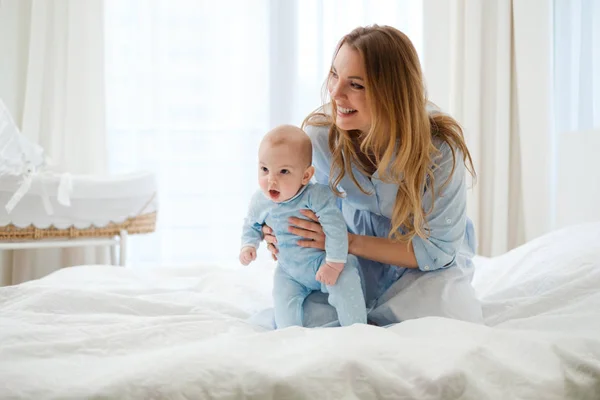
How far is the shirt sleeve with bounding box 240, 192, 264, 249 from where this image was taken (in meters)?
1.46

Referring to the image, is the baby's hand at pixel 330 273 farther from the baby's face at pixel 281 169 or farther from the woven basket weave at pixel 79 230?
the woven basket weave at pixel 79 230

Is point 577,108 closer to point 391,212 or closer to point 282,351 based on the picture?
point 391,212

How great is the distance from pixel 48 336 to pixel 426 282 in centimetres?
81

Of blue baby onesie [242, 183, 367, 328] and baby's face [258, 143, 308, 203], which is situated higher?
baby's face [258, 143, 308, 203]

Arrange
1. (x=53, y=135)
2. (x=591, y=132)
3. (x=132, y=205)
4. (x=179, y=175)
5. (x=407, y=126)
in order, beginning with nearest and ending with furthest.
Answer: (x=407, y=126)
(x=591, y=132)
(x=132, y=205)
(x=53, y=135)
(x=179, y=175)

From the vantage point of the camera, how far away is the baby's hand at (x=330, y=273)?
132 cm

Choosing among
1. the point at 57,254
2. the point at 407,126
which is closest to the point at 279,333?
the point at 407,126

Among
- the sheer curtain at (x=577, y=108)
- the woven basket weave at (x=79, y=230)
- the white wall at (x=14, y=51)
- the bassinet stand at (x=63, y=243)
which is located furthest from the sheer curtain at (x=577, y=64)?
the white wall at (x=14, y=51)

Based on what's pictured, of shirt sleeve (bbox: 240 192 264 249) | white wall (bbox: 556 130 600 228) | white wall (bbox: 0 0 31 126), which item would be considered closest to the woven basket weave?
white wall (bbox: 0 0 31 126)

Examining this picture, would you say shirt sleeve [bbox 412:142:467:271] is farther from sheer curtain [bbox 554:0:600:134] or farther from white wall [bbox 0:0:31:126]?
white wall [bbox 0:0:31:126]

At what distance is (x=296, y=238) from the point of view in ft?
4.58

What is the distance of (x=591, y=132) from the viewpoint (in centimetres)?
243

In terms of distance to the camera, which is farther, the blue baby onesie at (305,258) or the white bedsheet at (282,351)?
the blue baby onesie at (305,258)

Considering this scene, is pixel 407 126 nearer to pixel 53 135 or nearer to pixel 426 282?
pixel 426 282
